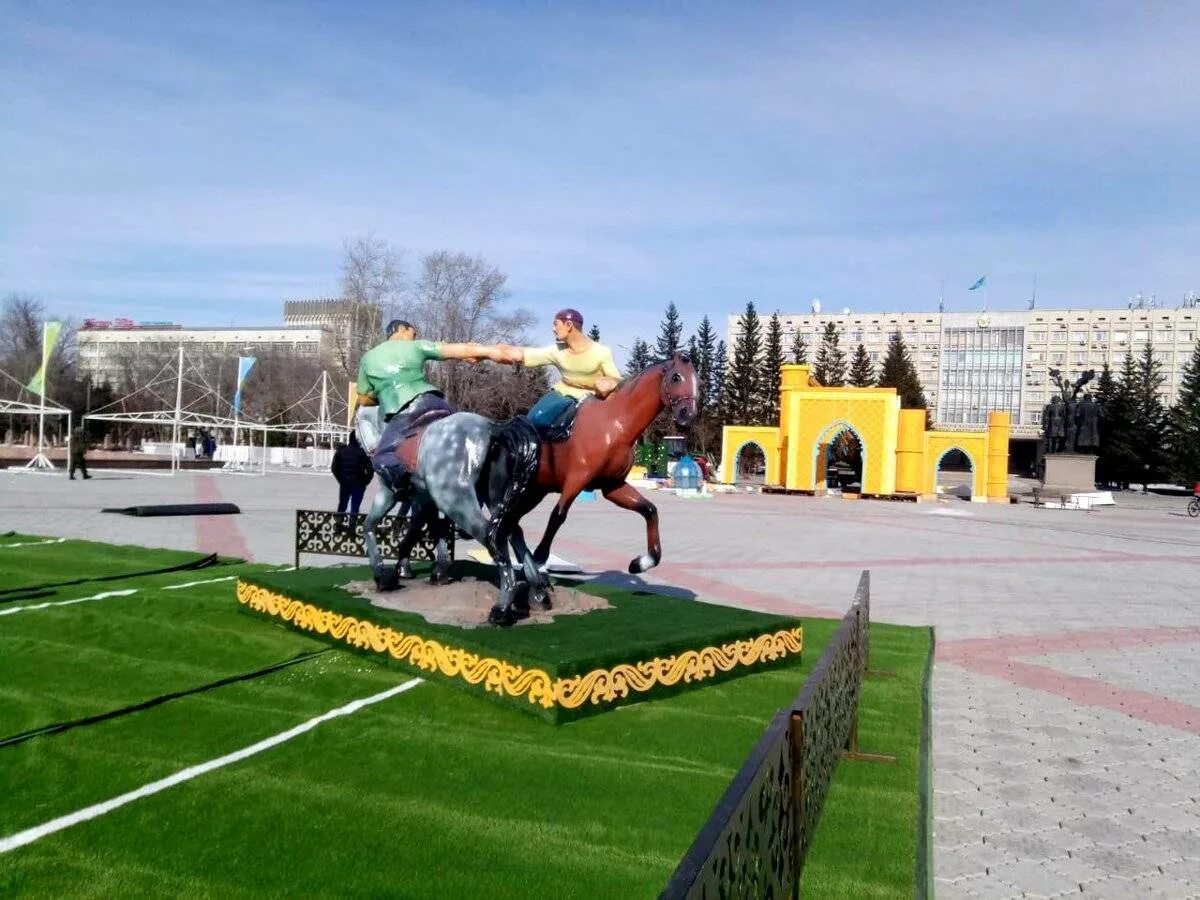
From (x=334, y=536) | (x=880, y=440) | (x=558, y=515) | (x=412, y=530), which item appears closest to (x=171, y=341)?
(x=880, y=440)

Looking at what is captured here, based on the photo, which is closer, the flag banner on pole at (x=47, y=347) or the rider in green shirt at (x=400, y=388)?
the rider in green shirt at (x=400, y=388)

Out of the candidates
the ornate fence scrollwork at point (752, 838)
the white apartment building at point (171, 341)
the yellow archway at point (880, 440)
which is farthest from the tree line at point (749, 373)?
the ornate fence scrollwork at point (752, 838)

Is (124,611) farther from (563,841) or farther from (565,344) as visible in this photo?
(563,841)

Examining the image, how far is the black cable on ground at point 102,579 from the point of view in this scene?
22.4ft

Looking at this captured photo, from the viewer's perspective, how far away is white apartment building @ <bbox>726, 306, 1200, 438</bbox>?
3009 inches

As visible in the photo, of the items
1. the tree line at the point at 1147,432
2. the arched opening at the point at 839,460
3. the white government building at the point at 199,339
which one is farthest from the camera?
the white government building at the point at 199,339

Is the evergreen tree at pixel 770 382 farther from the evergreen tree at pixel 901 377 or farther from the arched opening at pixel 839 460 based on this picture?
the arched opening at pixel 839 460

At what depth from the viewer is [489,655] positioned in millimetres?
4766

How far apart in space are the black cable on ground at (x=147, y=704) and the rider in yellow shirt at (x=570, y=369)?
2118mm

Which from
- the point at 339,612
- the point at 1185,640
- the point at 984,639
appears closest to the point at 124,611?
the point at 339,612

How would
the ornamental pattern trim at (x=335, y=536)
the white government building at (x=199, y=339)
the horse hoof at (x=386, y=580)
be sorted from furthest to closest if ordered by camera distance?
the white government building at (x=199, y=339) → the ornamental pattern trim at (x=335, y=536) → the horse hoof at (x=386, y=580)

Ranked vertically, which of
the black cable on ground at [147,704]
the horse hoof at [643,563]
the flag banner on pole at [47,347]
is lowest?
the black cable on ground at [147,704]

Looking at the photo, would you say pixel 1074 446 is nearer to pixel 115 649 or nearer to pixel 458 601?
pixel 458 601

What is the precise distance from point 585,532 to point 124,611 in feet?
30.8
